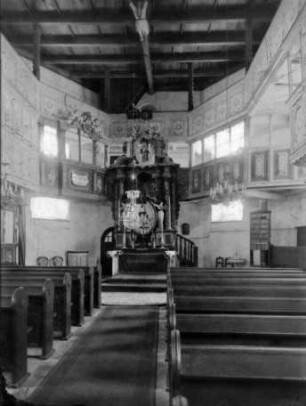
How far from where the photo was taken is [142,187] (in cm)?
1528

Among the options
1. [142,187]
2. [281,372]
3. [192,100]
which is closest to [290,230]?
[142,187]

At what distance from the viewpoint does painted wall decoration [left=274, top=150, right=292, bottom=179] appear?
11117mm

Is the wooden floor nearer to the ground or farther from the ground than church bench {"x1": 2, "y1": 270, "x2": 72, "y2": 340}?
nearer to the ground

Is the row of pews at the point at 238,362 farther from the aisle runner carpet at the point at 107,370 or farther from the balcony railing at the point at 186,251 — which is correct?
the balcony railing at the point at 186,251

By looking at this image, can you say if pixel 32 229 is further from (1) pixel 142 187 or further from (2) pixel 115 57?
(2) pixel 115 57

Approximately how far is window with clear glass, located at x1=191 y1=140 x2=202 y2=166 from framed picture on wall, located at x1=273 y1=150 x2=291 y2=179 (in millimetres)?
4612

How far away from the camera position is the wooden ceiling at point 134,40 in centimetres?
1162

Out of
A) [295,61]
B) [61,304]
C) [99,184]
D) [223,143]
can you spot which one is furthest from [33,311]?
[223,143]

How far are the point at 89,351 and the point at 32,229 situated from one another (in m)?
9.01

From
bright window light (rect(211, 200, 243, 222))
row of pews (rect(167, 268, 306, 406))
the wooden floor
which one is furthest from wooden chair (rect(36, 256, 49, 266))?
row of pews (rect(167, 268, 306, 406))

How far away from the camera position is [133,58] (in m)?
15.0

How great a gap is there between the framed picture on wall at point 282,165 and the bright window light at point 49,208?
301 inches

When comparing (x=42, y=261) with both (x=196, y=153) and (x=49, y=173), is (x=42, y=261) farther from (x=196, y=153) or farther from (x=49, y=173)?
(x=196, y=153)

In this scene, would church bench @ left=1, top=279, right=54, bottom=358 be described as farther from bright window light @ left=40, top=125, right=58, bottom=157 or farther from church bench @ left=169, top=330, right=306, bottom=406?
bright window light @ left=40, top=125, right=58, bottom=157
